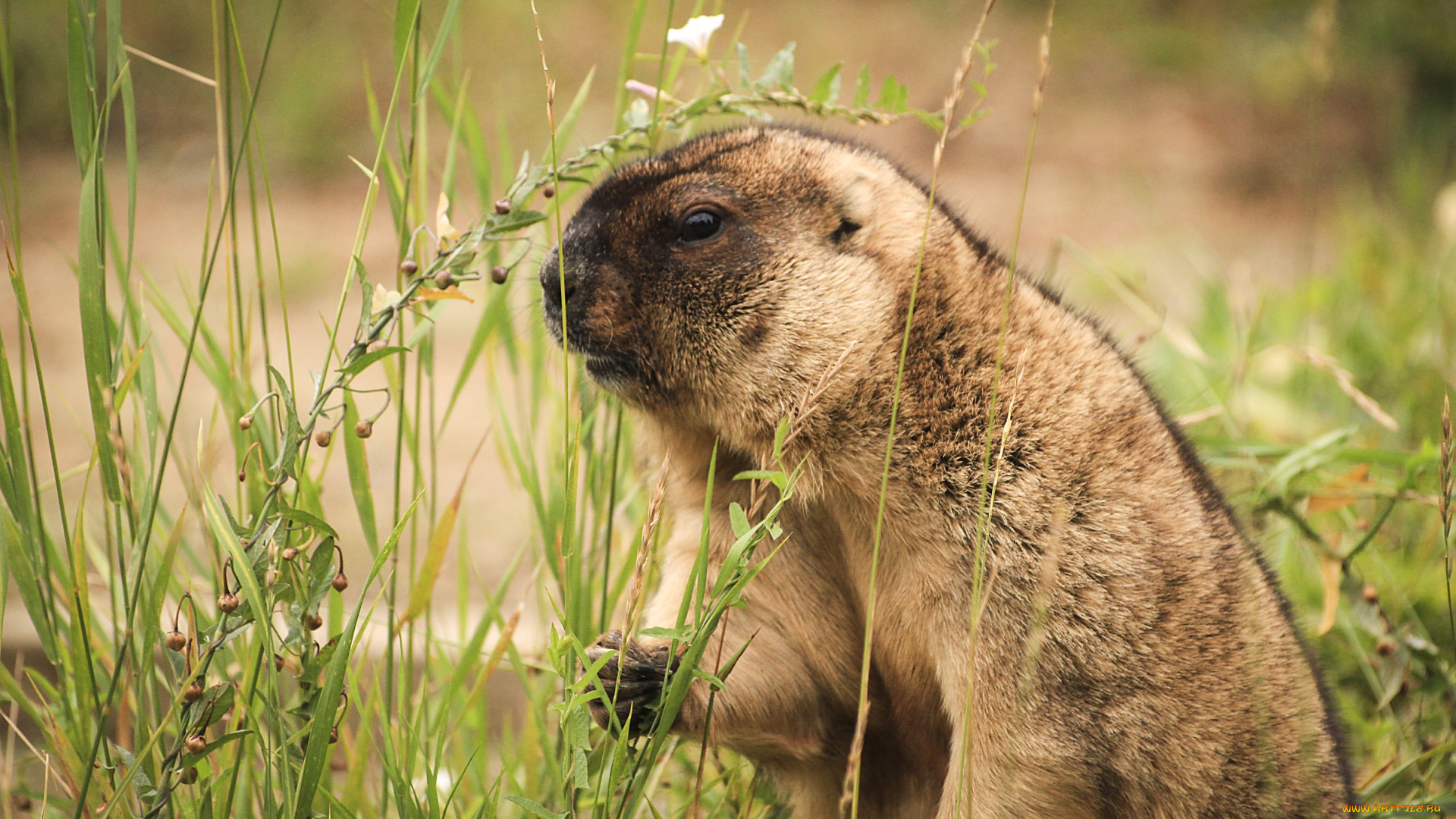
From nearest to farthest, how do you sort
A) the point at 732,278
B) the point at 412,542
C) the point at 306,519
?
1. the point at 306,519
2. the point at 412,542
3. the point at 732,278

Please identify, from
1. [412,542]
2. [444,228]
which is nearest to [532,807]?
[412,542]

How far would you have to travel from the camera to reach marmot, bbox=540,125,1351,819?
2291mm

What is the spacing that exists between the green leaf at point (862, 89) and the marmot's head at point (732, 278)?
0.85 ft

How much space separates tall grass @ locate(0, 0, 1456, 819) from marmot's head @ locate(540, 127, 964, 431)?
15cm

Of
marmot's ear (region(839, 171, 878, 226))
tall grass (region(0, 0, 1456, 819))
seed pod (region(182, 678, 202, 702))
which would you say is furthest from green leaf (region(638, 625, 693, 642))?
marmot's ear (region(839, 171, 878, 226))

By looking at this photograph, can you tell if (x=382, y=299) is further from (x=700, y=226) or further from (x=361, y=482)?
(x=700, y=226)

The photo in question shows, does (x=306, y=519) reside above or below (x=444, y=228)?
below

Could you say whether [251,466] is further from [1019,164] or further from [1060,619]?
[1019,164]

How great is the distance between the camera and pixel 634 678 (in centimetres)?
237

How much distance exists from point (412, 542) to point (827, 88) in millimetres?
1407

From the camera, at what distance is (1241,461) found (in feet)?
11.7

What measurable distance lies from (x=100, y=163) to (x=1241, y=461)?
3.28m

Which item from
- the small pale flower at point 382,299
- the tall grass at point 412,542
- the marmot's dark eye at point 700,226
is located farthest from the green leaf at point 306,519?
the marmot's dark eye at point 700,226

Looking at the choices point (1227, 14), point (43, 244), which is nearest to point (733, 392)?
point (43, 244)
